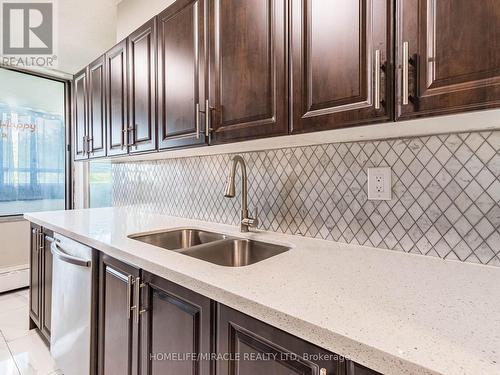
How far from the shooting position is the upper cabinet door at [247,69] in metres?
1.01

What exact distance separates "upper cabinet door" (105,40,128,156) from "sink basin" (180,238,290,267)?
1046 millimetres

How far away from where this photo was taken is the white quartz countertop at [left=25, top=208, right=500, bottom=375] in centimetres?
47

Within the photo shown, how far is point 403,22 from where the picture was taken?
739 millimetres

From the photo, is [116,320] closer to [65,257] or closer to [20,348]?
[65,257]

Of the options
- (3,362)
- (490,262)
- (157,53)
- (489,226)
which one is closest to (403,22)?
(489,226)

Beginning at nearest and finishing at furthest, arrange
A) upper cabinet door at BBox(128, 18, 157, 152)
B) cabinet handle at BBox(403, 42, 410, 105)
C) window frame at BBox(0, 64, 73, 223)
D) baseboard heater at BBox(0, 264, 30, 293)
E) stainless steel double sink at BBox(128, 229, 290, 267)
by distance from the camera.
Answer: cabinet handle at BBox(403, 42, 410, 105) < stainless steel double sink at BBox(128, 229, 290, 267) < upper cabinet door at BBox(128, 18, 157, 152) < baseboard heater at BBox(0, 264, 30, 293) < window frame at BBox(0, 64, 73, 223)

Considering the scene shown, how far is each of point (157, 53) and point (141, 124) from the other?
1.39 ft

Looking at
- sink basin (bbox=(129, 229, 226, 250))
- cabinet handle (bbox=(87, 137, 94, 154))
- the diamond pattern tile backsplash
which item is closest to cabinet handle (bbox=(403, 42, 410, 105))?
the diamond pattern tile backsplash

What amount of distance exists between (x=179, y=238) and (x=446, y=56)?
1453 millimetres

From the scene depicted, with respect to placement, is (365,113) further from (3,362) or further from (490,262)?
(3,362)

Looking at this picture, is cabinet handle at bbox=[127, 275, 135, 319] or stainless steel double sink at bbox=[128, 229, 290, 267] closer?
cabinet handle at bbox=[127, 275, 135, 319]

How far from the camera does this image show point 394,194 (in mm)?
1063

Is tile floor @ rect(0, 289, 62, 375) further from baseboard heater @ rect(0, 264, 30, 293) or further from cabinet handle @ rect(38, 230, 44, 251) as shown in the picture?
cabinet handle @ rect(38, 230, 44, 251)

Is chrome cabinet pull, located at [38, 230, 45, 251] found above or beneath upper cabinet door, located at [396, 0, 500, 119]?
beneath
